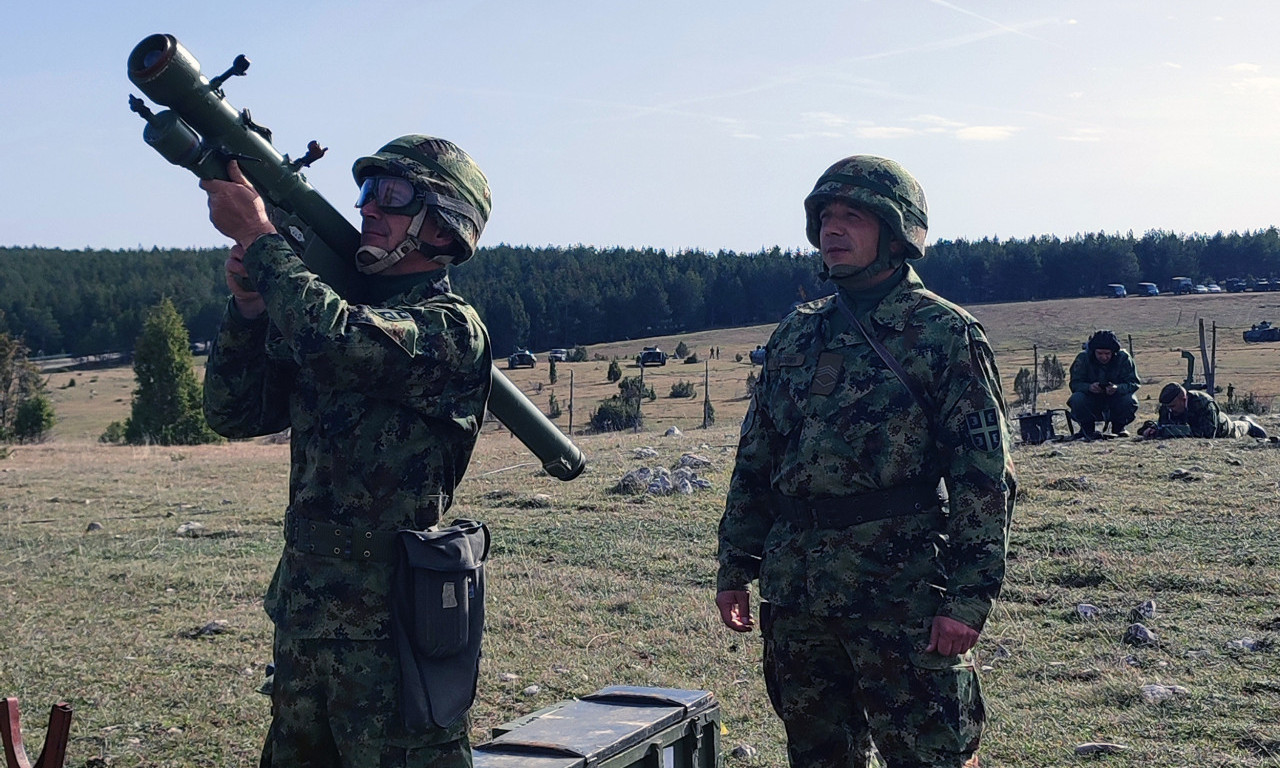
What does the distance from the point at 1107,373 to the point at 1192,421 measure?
3.98 feet

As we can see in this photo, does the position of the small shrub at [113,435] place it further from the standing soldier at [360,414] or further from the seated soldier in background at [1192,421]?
the standing soldier at [360,414]

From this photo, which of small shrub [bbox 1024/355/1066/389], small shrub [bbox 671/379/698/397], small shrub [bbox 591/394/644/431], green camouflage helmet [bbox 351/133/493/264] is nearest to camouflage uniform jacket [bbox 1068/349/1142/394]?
small shrub [bbox 591/394/644/431]

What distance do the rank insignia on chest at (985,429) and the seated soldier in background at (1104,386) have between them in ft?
44.8

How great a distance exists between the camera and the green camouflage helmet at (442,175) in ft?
10.4

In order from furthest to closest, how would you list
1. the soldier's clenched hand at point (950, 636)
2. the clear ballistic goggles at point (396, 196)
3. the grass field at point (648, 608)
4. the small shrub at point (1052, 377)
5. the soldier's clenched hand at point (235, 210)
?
1. the small shrub at point (1052, 377)
2. the grass field at point (648, 608)
3. the soldier's clenched hand at point (950, 636)
4. the clear ballistic goggles at point (396, 196)
5. the soldier's clenched hand at point (235, 210)

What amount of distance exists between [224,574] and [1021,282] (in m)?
84.5

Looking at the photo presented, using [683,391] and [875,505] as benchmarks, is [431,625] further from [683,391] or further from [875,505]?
[683,391]

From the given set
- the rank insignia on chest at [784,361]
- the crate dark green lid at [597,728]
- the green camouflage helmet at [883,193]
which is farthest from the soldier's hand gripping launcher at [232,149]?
the crate dark green lid at [597,728]

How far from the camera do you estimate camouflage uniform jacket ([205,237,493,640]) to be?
112 inches

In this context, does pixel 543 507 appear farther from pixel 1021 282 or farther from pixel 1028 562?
pixel 1021 282

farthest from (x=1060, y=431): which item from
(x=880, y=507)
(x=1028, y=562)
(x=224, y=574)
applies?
(x=880, y=507)

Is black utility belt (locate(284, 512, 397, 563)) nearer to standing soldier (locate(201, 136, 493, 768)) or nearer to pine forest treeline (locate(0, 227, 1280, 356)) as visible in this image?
standing soldier (locate(201, 136, 493, 768))

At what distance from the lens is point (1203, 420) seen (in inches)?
628

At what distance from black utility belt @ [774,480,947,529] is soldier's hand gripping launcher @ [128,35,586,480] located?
4.68 ft
